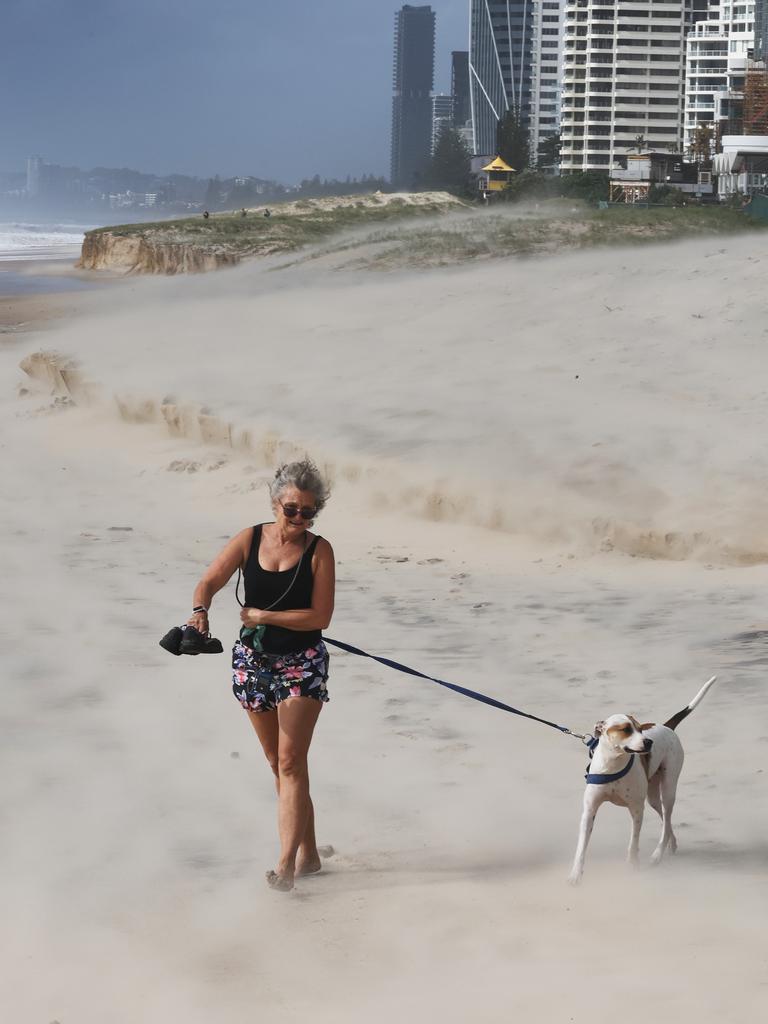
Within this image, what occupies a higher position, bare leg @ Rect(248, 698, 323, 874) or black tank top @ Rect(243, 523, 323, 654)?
black tank top @ Rect(243, 523, 323, 654)

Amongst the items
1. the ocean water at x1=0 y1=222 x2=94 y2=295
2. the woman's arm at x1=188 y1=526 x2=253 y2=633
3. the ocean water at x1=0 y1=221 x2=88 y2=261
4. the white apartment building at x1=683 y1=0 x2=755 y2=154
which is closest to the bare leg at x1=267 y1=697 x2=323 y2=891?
the woman's arm at x1=188 y1=526 x2=253 y2=633

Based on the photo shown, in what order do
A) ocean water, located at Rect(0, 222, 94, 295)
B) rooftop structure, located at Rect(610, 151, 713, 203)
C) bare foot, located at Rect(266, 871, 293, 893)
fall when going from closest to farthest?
bare foot, located at Rect(266, 871, 293, 893), ocean water, located at Rect(0, 222, 94, 295), rooftop structure, located at Rect(610, 151, 713, 203)

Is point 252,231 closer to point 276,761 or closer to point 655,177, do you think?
point 655,177

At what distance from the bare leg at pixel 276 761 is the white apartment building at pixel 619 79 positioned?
142078 mm

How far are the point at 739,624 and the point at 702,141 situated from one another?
12050 centimetres

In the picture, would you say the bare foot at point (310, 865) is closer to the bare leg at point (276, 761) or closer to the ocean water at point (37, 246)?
the bare leg at point (276, 761)

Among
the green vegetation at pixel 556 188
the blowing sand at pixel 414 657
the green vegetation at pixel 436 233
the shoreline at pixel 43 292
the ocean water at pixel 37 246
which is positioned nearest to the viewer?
the blowing sand at pixel 414 657

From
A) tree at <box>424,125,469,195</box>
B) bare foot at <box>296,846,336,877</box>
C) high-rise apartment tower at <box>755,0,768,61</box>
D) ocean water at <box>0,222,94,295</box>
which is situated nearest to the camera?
bare foot at <box>296,846,336,877</box>

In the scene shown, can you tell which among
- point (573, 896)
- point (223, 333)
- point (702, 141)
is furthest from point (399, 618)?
point (702, 141)

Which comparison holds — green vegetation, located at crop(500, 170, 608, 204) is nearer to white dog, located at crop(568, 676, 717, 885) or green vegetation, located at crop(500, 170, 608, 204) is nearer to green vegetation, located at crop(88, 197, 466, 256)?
green vegetation, located at crop(88, 197, 466, 256)

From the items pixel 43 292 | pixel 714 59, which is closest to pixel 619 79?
pixel 714 59

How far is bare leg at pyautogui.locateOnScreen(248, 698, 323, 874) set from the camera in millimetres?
5195

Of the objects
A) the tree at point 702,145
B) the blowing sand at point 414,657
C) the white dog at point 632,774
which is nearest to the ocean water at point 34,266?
the blowing sand at point 414,657

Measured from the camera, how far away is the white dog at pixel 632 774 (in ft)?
16.3
